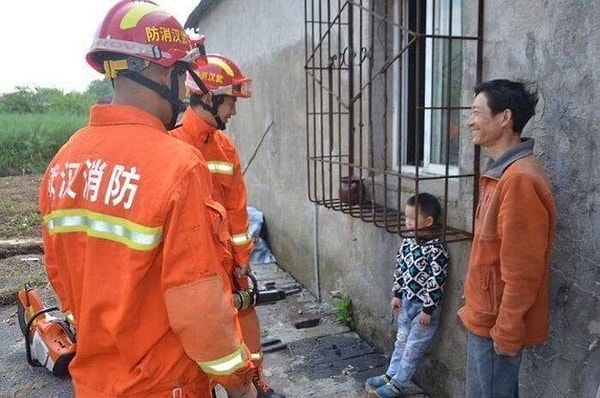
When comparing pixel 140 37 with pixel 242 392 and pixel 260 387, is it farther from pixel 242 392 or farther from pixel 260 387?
pixel 260 387

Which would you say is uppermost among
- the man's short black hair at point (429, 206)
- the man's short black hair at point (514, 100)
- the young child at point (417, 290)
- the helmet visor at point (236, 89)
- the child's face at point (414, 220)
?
the helmet visor at point (236, 89)

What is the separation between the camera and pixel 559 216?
2.22 metres

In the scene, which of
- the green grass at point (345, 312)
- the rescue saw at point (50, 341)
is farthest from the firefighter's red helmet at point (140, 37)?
the green grass at point (345, 312)

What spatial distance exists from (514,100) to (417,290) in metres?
1.39

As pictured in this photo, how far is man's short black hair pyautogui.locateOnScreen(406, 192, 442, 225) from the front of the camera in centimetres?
302

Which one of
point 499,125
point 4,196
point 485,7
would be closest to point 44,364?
point 499,125

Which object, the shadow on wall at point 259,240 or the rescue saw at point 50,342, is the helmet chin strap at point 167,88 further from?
the shadow on wall at point 259,240

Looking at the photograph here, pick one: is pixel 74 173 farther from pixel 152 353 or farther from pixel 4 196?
pixel 4 196

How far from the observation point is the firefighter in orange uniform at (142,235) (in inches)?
57.1

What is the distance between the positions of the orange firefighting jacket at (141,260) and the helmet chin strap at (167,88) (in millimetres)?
91

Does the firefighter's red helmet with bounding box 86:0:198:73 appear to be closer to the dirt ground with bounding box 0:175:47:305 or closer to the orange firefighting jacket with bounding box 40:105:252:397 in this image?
the orange firefighting jacket with bounding box 40:105:252:397

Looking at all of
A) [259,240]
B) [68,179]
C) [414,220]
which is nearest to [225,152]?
[414,220]

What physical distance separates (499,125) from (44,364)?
11.9 feet

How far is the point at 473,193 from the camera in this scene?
2.74 metres
